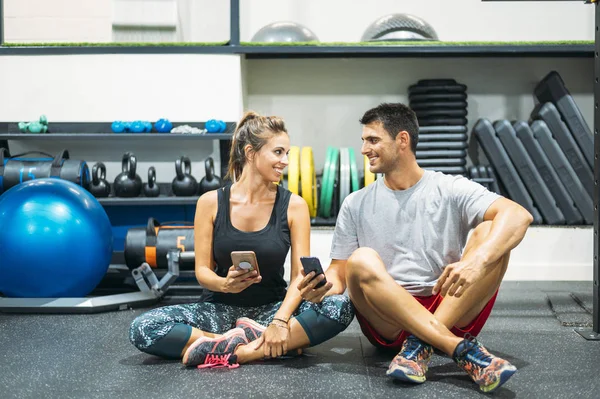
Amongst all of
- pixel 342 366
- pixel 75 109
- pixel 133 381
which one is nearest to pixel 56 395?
pixel 133 381

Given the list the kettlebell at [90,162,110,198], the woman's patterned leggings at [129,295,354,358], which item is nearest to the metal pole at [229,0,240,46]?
the kettlebell at [90,162,110,198]

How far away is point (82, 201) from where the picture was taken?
407 cm

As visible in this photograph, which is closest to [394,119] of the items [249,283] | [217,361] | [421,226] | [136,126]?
[421,226]

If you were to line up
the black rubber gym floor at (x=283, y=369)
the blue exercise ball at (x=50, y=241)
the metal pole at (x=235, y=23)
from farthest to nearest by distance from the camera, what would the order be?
the metal pole at (x=235, y=23), the blue exercise ball at (x=50, y=241), the black rubber gym floor at (x=283, y=369)

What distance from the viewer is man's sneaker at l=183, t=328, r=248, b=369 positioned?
8.89 feet

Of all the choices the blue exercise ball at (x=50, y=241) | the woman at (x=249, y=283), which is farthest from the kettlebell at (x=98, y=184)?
the woman at (x=249, y=283)

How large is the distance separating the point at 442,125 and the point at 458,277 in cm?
317

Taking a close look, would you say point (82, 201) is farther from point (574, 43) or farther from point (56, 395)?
point (574, 43)

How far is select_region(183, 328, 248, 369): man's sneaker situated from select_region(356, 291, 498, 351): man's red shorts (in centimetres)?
54

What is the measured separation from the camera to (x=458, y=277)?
93.5 inches

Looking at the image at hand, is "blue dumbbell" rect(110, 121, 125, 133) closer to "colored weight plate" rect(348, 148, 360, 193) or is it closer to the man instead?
"colored weight plate" rect(348, 148, 360, 193)

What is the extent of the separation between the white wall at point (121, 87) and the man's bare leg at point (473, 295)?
9.39 feet

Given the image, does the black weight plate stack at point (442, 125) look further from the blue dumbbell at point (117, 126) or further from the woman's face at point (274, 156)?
the woman's face at point (274, 156)

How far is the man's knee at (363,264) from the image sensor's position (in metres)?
2.59
